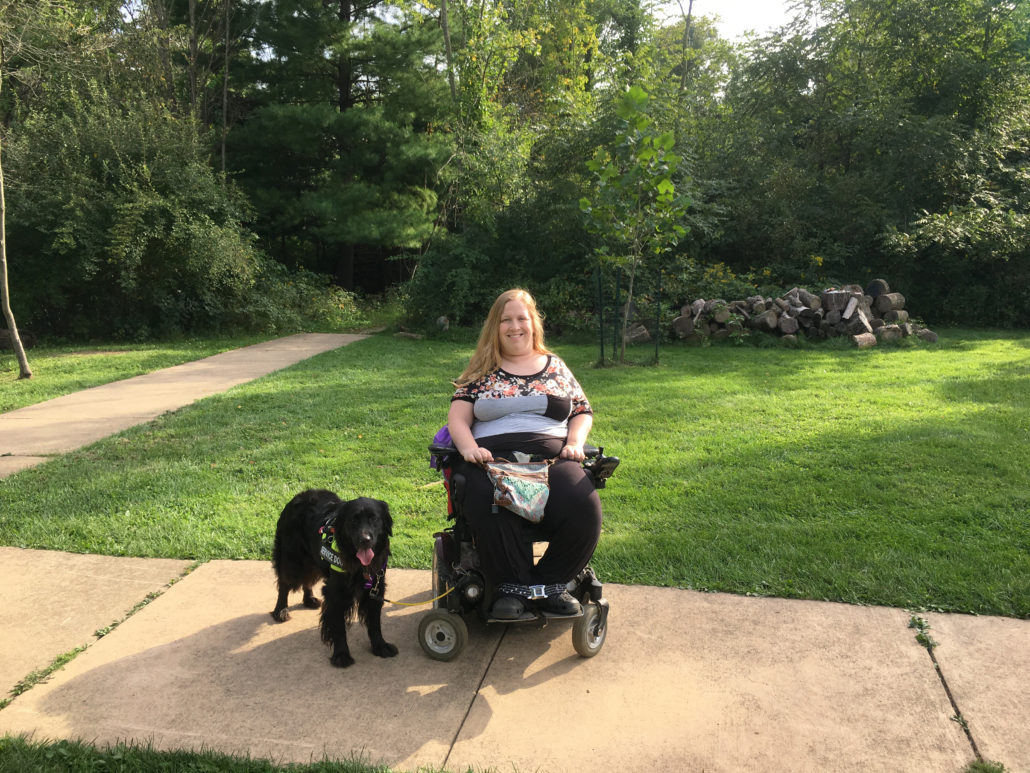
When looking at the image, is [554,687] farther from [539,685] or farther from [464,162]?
[464,162]

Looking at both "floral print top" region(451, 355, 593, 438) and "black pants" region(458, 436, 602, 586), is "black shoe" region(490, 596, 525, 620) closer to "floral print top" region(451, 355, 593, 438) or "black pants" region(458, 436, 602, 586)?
"black pants" region(458, 436, 602, 586)

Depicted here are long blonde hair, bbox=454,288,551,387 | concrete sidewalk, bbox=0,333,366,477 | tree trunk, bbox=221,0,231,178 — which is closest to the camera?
long blonde hair, bbox=454,288,551,387

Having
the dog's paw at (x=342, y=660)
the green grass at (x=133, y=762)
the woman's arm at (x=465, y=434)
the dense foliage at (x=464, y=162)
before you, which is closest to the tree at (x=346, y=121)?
the dense foliage at (x=464, y=162)

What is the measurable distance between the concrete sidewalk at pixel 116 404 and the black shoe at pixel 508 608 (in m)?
4.05

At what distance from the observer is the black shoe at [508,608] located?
255cm

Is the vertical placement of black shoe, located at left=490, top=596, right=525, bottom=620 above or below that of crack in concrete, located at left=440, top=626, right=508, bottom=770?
above

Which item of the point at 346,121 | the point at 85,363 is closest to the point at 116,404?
the point at 85,363

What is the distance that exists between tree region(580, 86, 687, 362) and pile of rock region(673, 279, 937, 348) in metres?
2.32

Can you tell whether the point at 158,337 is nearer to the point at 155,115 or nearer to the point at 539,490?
the point at 155,115

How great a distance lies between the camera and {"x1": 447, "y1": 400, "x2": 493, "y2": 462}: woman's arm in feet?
8.98

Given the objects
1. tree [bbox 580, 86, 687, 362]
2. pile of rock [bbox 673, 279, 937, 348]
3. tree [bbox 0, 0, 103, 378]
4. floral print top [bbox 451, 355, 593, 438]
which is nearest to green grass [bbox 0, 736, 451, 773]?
floral print top [bbox 451, 355, 593, 438]

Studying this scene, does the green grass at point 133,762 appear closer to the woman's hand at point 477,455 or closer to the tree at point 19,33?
the woman's hand at point 477,455

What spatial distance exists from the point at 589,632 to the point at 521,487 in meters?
0.57

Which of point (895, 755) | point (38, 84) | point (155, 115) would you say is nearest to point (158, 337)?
point (155, 115)
